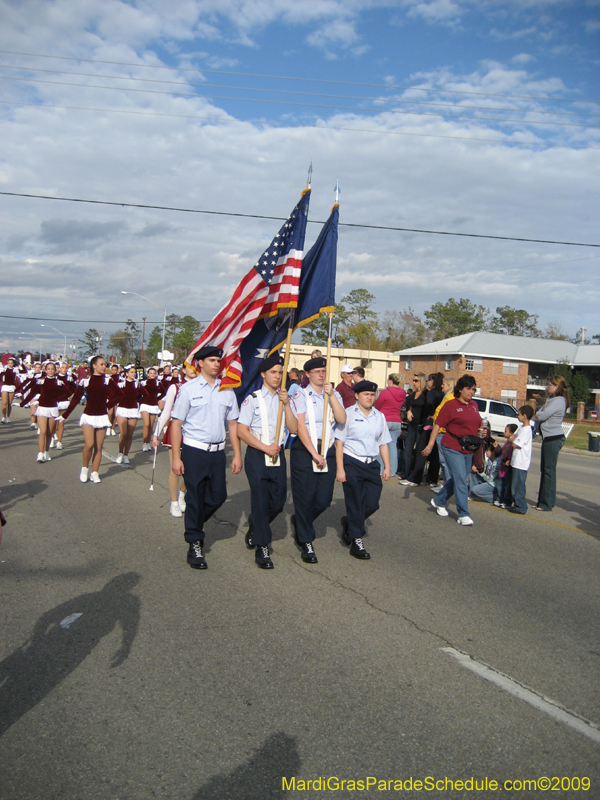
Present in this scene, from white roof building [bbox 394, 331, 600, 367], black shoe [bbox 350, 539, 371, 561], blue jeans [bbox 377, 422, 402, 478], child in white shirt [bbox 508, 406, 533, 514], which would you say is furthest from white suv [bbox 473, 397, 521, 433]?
white roof building [bbox 394, 331, 600, 367]

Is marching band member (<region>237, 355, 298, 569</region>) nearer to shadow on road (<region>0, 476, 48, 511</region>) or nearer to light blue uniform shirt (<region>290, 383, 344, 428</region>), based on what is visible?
light blue uniform shirt (<region>290, 383, 344, 428</region>)

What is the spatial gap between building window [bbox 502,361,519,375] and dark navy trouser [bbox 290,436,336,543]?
48.5 metres

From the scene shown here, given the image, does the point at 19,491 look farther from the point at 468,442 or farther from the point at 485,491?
the point at 485,491

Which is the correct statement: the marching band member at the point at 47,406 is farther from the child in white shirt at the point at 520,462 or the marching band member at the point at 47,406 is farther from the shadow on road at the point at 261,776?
the shadow on road at the point at 261,776

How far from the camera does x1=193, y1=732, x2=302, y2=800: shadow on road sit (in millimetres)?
2680

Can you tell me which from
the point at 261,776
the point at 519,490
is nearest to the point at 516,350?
the point at 519,490

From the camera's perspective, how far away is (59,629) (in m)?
4.24

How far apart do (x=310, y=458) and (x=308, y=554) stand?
0.96 metres

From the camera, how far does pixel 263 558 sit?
5.70 m

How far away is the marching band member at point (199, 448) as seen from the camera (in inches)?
223

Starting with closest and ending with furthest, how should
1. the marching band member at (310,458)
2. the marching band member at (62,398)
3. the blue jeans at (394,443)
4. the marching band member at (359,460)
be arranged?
the marching band member at (310,458) < the marching band member at (359,460) < the blue jeans at (394,443) < the marching band member at (62,398)

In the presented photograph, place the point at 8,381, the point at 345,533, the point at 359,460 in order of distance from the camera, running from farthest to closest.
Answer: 1. the point at 8,381
2. the point at 345,533
3. the point at 359,460

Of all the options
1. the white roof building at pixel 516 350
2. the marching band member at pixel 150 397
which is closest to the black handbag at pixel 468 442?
the marching band member at pixel 150 397

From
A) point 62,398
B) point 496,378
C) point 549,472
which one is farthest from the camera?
point 496,378
